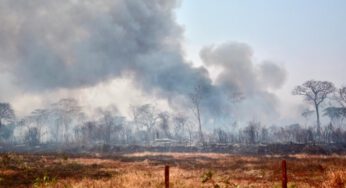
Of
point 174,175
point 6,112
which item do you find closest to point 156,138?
point 6,112

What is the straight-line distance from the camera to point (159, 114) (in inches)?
4845

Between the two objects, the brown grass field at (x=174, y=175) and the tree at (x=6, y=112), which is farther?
the tree at (x=6, y=112)

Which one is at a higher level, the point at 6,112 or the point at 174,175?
the point at 6,112

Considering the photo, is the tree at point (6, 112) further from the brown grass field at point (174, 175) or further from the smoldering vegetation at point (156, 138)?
the brown grass field at point (174, 175)

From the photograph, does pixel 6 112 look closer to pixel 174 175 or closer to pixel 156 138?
pixel 156 138

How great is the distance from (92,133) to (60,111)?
17.1 metres

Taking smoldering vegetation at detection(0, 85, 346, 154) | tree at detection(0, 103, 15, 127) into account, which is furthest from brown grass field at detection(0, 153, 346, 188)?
tree at detection(0, 103, 15, 127)

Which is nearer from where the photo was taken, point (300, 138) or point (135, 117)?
point (300, 138)

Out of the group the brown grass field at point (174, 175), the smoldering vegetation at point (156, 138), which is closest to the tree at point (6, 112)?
the smoldering vegetation at point (156, 138)

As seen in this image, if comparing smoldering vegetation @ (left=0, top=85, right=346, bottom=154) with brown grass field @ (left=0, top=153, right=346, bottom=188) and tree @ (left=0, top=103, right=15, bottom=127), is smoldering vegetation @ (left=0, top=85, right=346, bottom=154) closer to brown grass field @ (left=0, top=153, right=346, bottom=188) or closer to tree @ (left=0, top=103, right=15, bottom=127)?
tree @ (left=0, top=103, right=15, bottom=127)

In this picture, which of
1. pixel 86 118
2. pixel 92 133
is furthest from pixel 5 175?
pixel 86 118

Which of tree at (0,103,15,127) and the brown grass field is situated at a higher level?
tree at (0,103,15,127)

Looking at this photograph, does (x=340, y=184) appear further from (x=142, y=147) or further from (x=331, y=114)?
(x=331, y=114)

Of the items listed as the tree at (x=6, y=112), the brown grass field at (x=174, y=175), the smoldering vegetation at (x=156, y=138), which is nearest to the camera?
the brown grass field at (x=174, y=175)
